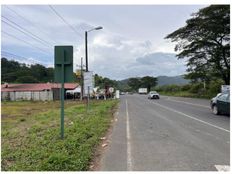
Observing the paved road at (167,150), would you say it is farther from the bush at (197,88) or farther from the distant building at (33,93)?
the bush at (197,88)

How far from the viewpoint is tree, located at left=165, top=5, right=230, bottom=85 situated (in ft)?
128

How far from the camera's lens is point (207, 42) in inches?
1657

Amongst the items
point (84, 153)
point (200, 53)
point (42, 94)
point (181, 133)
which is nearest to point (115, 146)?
point (84, 153)

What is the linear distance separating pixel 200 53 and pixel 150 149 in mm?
37864

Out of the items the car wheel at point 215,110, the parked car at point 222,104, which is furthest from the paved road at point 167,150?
the car wheel at point 215,110

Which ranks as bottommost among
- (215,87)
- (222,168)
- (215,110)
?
(222,168)

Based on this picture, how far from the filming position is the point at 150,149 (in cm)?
819

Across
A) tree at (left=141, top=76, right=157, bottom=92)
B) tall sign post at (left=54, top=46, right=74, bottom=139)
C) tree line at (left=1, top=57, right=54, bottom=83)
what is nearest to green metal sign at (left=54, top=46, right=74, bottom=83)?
tall sign post at (left=54, top=46, right=74, bottom=139)

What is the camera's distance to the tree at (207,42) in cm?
3900

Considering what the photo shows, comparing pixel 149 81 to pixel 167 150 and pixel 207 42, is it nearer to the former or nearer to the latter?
pixel 207 42

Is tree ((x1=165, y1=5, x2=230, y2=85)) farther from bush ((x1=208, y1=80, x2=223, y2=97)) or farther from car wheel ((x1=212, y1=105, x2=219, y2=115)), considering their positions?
car wheel ((x1=212, y1=105, x2=219, y2=115))

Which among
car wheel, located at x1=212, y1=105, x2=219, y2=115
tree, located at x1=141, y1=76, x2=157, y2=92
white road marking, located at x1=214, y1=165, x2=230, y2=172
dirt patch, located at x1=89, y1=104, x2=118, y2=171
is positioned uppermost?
tree, located at x1=141, y1=76, x2=157, y2=92

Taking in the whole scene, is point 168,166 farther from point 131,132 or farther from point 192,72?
point 192,72

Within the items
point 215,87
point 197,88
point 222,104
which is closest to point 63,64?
point 222,104
